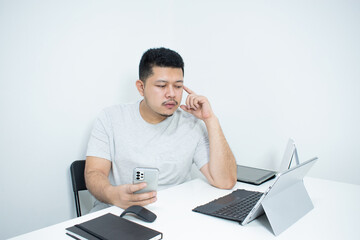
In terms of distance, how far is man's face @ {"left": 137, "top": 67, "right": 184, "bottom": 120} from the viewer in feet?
4.41

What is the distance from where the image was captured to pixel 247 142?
1708 millimetres

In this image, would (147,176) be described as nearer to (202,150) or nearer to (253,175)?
(202,150)

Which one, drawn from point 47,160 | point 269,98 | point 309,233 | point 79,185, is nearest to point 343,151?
point 269,98

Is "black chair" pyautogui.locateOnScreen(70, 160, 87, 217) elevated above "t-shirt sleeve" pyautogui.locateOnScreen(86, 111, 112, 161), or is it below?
below

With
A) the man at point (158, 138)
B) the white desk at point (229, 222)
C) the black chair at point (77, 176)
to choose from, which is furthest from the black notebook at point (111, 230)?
the black chair at point (77, 176)

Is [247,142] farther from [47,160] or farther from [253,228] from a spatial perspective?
[47,160]

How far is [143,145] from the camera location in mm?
1355

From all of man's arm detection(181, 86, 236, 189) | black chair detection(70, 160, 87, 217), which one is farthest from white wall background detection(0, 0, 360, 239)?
man's arm detection(181, 86, 236, 189)

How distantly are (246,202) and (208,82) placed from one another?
1.05 m

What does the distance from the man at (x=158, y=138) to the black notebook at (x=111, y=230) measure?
45 centimetres

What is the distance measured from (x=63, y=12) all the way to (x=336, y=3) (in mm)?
1421

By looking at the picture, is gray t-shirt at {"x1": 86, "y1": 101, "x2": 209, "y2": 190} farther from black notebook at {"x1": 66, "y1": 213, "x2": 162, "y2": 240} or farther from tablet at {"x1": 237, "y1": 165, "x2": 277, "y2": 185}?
black notebook at {"x1": 66, "y1": 213, "x2": 162, "y2": 240}

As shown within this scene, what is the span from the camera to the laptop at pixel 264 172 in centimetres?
125

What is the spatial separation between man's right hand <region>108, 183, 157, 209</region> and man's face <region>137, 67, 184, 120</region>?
19.8 inches
